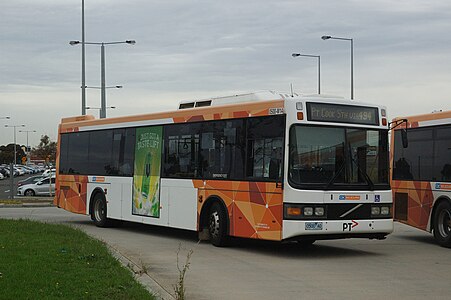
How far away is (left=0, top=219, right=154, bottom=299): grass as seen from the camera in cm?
920

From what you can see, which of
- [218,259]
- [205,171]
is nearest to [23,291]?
[218,259]

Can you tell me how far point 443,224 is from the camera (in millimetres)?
17250

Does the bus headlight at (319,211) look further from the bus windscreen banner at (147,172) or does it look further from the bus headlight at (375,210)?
the bus windscreen banner at (147,172)

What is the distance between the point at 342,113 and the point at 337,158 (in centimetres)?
95

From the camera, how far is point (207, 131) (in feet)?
56.6

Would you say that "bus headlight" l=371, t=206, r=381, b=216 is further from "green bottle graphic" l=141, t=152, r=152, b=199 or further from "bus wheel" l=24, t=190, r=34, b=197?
"bus wheel" l=24, t=190, r=34, b=197

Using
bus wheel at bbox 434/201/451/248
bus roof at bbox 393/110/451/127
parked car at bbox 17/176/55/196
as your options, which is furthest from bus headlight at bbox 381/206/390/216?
parked car at bbox 17/176/55/196

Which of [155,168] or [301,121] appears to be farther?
[155,168]

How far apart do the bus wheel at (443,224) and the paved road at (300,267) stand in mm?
267

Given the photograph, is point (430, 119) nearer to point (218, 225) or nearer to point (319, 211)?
point (319, 211)

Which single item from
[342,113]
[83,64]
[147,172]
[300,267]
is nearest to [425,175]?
[342,113]

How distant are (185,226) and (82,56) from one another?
2469 cm

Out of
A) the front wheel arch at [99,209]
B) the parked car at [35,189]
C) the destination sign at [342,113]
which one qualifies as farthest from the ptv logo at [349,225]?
the parked car at [35,189]

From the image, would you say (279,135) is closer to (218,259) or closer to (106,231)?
(218,259)
